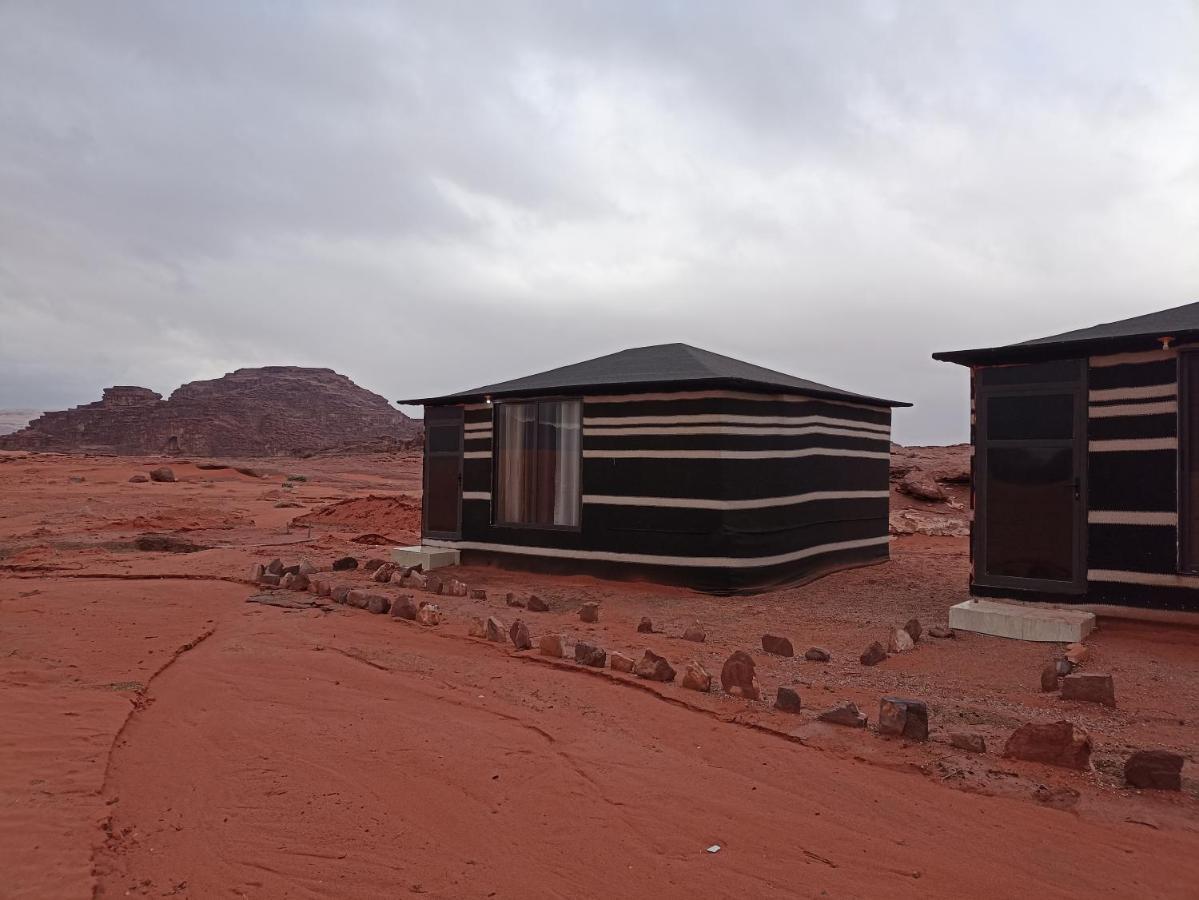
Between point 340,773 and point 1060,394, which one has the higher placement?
point 1060,394

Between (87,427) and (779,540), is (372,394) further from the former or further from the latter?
(779,540)

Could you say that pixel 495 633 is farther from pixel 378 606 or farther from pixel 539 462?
pixel 539 462

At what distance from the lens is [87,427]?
97.6 meters

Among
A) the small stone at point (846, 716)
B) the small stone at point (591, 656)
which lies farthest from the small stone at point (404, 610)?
the small stone at point (846, 716)

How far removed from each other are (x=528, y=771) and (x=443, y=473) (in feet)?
29.8

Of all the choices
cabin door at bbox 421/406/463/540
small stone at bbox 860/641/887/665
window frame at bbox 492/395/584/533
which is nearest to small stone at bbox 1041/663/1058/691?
small stone at bbox 860/641/887/665

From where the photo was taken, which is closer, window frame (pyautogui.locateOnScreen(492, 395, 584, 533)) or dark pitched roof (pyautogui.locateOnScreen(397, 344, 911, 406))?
dark pitched roof (pyautogui.locateOnScreen(397, 344, 911, 406))

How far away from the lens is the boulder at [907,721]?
4052 millimetres

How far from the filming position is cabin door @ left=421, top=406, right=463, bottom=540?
1219cm

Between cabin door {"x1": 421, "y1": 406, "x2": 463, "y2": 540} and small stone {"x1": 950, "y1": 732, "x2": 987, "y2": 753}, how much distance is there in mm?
9129

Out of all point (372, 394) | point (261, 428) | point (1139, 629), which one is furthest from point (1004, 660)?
point (372, 394)

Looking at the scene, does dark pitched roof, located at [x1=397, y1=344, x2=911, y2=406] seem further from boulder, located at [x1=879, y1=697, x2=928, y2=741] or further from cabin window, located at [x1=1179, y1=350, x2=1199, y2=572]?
boulder, located at [x1=879, y1=697, x2=928, y2=741]

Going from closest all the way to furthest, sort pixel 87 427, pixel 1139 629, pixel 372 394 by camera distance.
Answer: pixel 1139 629 → pixel 87 427 → pixel 372 394

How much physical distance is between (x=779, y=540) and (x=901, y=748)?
637cm
